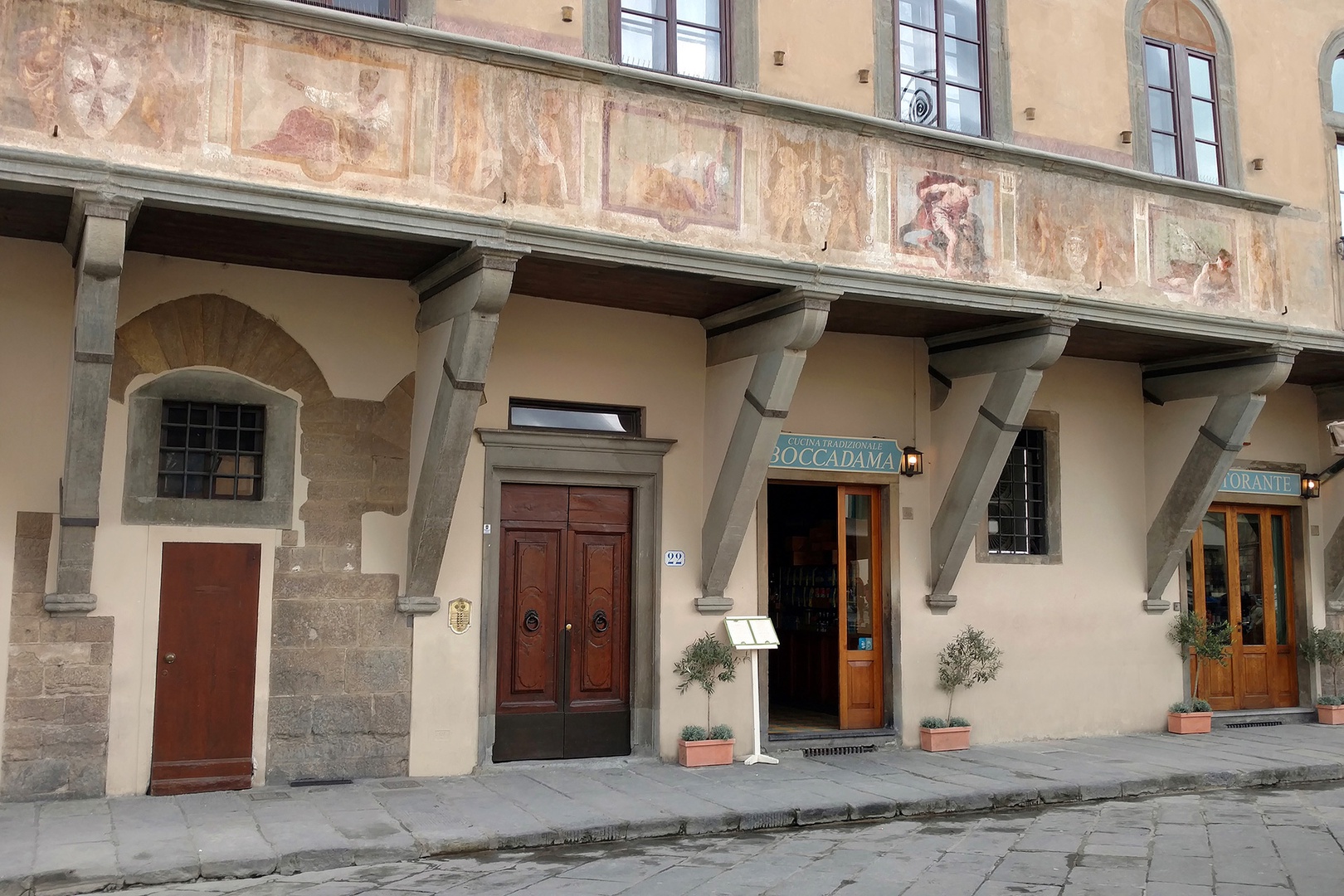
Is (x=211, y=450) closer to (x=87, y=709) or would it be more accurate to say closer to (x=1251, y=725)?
(x=87, y=709)

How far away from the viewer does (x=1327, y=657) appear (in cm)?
1427

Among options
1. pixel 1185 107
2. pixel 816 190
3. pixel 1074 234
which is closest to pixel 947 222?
pixel 816 190

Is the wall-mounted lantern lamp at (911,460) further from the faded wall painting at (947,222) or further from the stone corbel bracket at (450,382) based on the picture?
the stone corbel bracket at (450,382)

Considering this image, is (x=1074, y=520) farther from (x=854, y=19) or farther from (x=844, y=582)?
(x=854, y=19)

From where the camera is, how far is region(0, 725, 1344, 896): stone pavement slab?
7.20 meters

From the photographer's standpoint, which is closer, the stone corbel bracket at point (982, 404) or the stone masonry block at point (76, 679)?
the stone masonry block at point (76, 679)

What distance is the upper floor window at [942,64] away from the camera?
11141 millimetres

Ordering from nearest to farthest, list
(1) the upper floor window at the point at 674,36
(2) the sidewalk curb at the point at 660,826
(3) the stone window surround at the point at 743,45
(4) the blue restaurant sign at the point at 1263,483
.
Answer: (2) the sidewalk curb at the point at 660,826, (1) the upper floor window at the point at 674,36, (3) the stone window surround at the point at 743,45, (4) the blue restaurant sign at the point at 1263,483

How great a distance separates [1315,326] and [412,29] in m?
9.20

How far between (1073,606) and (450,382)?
708cm

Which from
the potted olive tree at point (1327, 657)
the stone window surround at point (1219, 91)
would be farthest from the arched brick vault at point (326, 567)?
the potted olive tree at point (1327, 657)

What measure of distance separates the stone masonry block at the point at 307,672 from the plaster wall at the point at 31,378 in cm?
180

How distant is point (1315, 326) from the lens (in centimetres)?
1281

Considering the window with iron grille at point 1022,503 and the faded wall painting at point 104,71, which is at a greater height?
the faded wall painting at point 104,71
